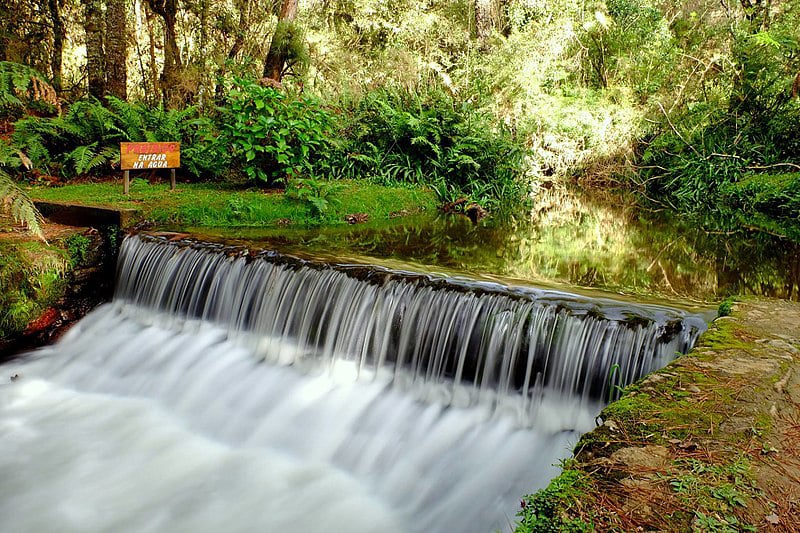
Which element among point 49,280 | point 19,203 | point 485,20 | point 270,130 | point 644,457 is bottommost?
point 49,280

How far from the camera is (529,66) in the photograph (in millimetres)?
17281

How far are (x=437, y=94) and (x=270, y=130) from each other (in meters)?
5.92

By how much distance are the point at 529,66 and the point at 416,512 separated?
16.0 m

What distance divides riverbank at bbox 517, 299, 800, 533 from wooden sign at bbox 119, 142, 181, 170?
795 centimetres

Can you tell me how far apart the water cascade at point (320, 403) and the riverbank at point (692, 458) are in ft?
4.23

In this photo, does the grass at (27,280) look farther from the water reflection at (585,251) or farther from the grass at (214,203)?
the water reflection at (585,251)

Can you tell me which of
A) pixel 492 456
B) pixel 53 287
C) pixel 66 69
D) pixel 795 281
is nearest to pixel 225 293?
pixel 53 287

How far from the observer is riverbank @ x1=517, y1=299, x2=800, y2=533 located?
5.77 feet

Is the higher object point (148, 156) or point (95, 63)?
point (95, 63)

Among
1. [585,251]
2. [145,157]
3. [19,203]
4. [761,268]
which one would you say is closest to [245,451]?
[19,203]

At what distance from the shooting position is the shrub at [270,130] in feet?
29.7

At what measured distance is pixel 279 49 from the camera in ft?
44.9

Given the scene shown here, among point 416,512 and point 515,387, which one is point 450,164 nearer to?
point 515,387

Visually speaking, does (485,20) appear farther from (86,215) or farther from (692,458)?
(692,458)
